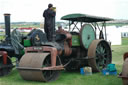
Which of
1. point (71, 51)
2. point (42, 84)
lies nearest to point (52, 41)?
point (71, 51)

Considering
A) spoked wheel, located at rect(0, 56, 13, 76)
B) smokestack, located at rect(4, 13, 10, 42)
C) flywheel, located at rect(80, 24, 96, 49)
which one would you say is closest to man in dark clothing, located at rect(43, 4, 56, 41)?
flywheel, located at rect(80, 24, 96, 49)

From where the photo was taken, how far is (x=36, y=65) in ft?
21.3

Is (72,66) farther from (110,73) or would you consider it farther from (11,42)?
(11,42)

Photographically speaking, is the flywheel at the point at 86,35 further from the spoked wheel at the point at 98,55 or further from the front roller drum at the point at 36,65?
the front roller drum at the point at 36,65

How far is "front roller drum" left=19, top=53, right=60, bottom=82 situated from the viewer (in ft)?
21.2

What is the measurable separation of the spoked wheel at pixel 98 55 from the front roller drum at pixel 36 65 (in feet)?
4.90

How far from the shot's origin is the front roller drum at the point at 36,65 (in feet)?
21.2

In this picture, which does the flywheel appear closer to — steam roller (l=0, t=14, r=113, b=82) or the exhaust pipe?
steam roller (l=0, t=14, r=113, b=82)

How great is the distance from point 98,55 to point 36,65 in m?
2.56

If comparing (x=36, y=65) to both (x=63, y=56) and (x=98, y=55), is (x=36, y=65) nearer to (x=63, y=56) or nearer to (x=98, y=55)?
(x=63, y=56)

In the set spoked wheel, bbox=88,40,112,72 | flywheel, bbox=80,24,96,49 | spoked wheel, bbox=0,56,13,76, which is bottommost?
spoked wheel, bbox=0,56,13,76

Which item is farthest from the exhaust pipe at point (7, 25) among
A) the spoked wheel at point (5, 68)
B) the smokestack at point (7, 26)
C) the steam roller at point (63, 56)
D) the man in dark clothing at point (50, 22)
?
the man in dark clothing at point (50, 22)

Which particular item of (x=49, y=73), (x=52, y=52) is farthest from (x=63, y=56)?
(x=52, y=52)

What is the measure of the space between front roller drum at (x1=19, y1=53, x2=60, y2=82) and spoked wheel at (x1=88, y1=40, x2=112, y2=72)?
1.49 metres
